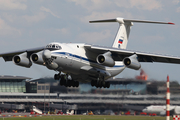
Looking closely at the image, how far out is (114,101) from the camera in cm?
2377

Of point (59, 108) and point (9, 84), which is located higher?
point (9, 84)

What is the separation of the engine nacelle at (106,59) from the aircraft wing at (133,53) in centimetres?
48

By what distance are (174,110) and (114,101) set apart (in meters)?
4.47

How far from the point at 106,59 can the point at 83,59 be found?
4.54ft

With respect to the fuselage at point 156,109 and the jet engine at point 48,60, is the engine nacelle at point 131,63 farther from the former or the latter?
the fuselage at point 156,109

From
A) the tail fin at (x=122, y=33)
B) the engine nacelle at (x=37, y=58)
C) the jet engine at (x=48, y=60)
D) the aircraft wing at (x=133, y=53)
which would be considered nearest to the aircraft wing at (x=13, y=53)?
the engine nacelle at (x=37, y=58)

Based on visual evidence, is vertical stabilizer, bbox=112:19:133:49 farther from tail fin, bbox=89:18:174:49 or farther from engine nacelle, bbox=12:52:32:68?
engine nacelle, bbox=12:52:32:68

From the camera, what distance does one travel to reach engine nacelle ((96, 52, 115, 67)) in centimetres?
1725

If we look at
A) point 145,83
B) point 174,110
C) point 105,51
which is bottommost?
point 174,110

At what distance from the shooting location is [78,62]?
685 inches

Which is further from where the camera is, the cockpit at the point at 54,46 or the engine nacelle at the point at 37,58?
the engine nacelle at the point at 37,58

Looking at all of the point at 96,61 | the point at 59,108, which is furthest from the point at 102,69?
the point at 59,108

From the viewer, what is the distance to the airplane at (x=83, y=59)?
652 inches

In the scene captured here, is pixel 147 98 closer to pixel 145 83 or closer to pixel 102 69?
pixel 145 83
